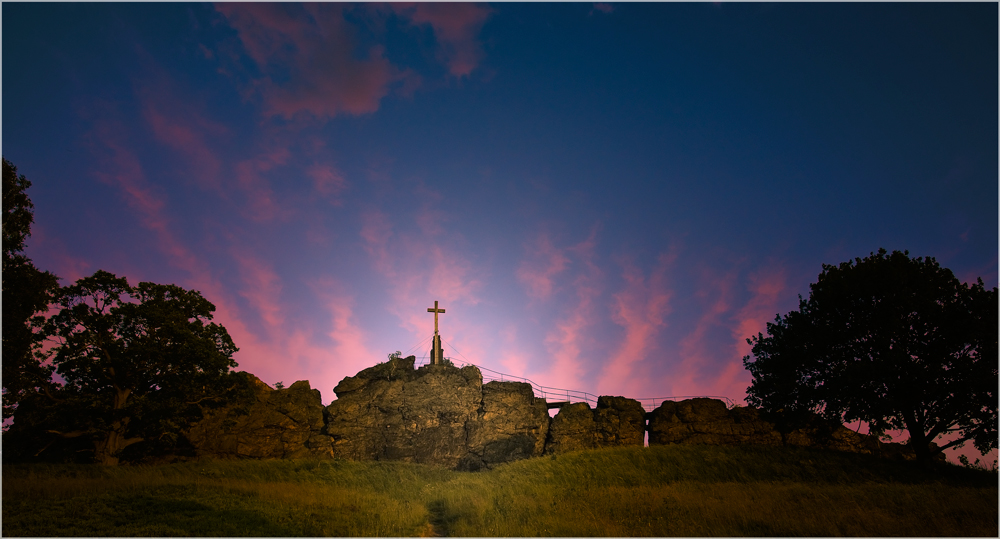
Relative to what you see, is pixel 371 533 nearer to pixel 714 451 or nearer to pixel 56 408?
pixel 56 408

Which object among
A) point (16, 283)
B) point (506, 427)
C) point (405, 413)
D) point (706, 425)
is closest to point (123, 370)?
point (16, 283)

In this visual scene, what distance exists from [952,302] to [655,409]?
68.1 feet

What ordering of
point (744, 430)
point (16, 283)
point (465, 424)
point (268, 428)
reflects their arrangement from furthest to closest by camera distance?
1. point (465, 424)
2. point (744, 430)
3. point (268, 428)
4. point (16, 283)

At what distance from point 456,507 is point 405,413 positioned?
796 inches

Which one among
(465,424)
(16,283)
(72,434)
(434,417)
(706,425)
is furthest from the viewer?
(465,424)

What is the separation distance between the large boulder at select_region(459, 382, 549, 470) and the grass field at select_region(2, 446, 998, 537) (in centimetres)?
988

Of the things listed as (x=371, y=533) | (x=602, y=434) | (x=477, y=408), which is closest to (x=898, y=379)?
(x=602, y=434)

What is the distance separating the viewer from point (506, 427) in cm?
3759

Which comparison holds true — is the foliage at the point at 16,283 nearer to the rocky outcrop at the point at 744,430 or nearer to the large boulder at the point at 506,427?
the large boulder at the point at 506,427

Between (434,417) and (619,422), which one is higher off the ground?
(434,417)

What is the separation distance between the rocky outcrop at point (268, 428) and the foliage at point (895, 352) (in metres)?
34.7

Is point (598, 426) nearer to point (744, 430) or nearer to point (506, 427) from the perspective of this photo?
point (506, 427)

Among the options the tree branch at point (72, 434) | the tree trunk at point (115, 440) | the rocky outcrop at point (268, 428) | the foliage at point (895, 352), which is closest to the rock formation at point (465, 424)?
the rocky outcrop at point (268, 428)

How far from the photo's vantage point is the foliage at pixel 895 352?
26125mm
